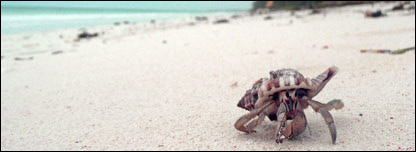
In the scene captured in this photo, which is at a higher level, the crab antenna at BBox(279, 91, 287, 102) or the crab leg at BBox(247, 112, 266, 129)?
the crab antenna at BBox(279, 91, 287, 102)

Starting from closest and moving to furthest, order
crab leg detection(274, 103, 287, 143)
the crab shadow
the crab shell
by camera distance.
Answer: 1. the crab shell
2. crab leg detection(274, 103, 287, 143)
3. the crab shadow

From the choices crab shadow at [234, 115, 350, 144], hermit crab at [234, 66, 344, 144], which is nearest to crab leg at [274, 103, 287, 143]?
hermit crab at [234, 66, 344, 144]

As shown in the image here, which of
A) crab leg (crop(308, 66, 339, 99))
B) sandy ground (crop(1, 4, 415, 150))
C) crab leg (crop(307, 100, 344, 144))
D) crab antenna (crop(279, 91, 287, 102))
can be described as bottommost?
sandy ground (crop(1, 4, 415, 150))

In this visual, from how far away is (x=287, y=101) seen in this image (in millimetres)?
1872

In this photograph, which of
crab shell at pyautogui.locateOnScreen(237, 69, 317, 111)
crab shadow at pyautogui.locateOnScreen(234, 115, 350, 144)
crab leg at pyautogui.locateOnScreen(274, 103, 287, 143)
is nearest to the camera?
crab shell at pyautogui.locateOnScreen(237, 69, 317, 111)

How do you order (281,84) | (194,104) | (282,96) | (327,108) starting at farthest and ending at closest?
(194,104) → (327,108) → (282,96) → (281,84)

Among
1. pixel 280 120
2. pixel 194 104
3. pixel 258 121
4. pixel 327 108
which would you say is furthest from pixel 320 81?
pixel 194 104

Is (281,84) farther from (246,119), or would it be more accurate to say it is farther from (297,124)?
(246,119)

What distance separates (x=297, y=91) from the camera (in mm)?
1890

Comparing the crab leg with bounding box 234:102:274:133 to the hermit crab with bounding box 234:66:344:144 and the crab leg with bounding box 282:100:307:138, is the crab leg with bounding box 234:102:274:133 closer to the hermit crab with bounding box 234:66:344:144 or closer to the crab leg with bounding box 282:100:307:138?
the hermit crab with bounding box 234:66:344:144

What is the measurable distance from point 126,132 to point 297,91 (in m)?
1.27

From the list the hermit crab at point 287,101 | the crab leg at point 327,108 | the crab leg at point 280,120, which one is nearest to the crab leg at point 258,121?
the hermit crab at point 287,101

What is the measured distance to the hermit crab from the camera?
180cm

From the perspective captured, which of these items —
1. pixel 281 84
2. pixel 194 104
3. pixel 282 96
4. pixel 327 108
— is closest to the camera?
pixel 281 84
